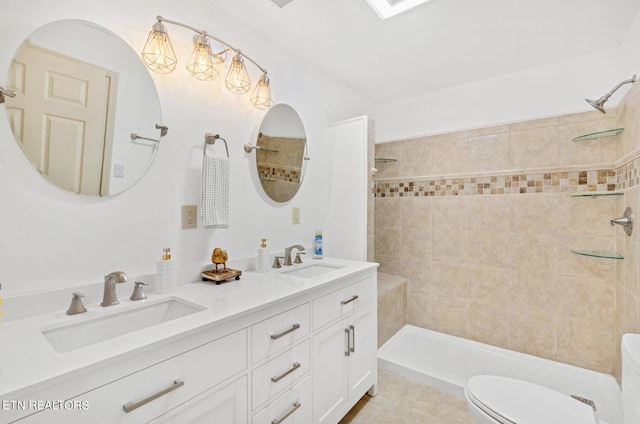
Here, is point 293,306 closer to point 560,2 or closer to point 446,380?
point 446,380

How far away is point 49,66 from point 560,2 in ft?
7.80

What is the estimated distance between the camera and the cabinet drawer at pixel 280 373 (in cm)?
108

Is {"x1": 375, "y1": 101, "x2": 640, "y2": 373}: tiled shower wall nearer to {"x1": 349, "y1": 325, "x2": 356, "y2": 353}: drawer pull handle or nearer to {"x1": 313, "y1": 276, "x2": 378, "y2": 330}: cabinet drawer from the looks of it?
{"x1": 313, "y1": 276, "x2": 378, "y2": 330}: cabinet drawer

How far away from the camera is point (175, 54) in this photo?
54.6 inches

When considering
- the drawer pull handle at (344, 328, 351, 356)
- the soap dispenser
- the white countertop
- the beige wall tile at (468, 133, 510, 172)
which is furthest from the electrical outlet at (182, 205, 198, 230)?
the beige wall tile at (468, 133, 510, 172)

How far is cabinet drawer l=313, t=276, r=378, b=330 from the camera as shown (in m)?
1.41

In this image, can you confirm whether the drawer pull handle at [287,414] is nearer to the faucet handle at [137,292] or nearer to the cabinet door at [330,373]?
the cabinet door at [330,373]

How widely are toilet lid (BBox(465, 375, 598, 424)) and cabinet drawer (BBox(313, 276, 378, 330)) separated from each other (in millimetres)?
667

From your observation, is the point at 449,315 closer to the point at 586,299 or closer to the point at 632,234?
the point at 586,299

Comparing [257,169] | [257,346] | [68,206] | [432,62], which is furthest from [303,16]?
[257,346]

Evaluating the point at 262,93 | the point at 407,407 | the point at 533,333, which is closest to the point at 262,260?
the point at 262,93

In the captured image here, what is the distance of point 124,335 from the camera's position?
0.81m

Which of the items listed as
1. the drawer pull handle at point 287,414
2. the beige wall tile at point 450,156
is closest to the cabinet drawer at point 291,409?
the drawer pull handle at point 287,414

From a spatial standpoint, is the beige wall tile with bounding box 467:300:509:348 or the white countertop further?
the beige wall tile with bounding box 467:300:509:348
